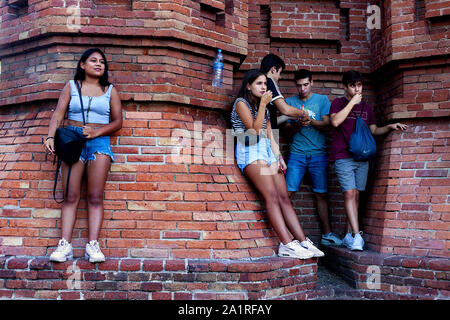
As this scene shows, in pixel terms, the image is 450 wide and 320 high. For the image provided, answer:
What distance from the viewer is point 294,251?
4.17 meters

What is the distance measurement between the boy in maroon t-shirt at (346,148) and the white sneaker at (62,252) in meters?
3.00

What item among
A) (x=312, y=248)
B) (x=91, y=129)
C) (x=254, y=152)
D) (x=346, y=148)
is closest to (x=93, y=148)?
(x=91, y=129)

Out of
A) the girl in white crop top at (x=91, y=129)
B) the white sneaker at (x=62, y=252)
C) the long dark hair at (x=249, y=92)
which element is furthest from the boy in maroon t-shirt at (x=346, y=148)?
the white sneaker at (x=62, y=252)

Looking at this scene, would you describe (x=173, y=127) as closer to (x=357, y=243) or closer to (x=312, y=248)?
(x=312, y=248)

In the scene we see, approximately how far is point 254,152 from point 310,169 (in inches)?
45.2

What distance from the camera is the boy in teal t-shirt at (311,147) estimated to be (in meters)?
5.19

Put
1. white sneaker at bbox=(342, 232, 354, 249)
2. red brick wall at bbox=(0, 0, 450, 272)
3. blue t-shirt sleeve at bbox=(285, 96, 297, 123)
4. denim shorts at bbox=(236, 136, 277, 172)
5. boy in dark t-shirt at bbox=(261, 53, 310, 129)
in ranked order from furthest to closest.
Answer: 1. blue t-shirt sleeve at bbox=(285, 96, 297, 123)
2. white sneaker at bbox=(342, 232, 354, 249)
3. boy in dark t-shirt at bbox=(261, 53, 310, 129)
4. denim shorts at bbox=(236, 136, 277, 172)
5. red brick wall at bbox=(0, 0, 450, 272)

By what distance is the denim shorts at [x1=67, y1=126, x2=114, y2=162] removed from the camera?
3959 mm

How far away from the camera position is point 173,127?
4.23 m

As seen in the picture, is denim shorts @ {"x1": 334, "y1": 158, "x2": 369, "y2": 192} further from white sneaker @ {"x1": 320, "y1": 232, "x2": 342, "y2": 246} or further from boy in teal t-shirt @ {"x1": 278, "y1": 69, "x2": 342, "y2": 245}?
white sneaker @ {"x1": 320, "y1": 232, "x2": 342, "y2": 246}

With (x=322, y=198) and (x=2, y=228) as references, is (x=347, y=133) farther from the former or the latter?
(x=2, y=228)

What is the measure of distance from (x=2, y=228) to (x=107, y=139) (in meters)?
1.32

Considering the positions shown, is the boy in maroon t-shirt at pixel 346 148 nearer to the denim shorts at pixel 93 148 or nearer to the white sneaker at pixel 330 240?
the white sneaker at pixel 330 240

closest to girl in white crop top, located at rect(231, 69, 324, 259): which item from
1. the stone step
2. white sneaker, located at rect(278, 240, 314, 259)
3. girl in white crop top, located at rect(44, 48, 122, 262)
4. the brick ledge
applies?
white sneaker, located at rect(278, 240, 314, 259)
